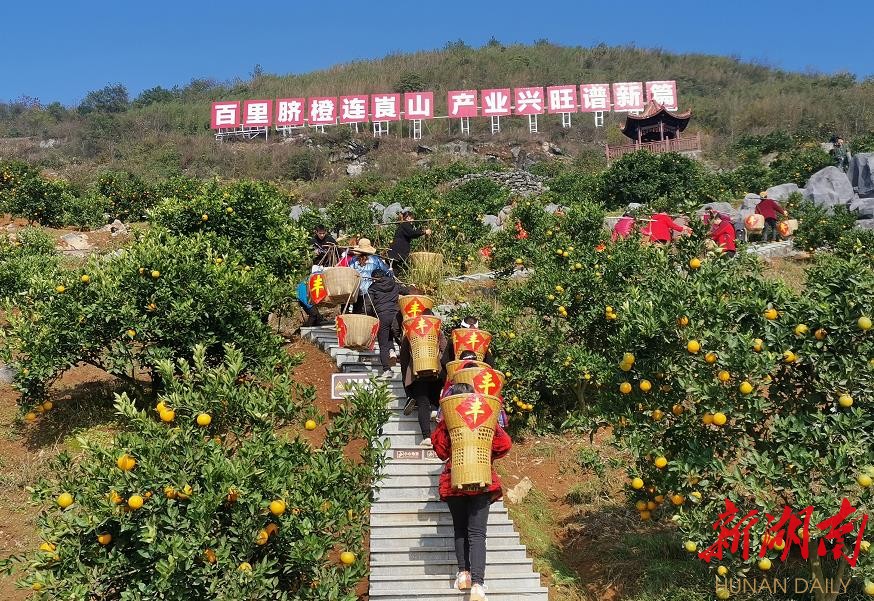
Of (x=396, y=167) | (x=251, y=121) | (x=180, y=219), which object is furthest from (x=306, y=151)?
(x=180, y=219)

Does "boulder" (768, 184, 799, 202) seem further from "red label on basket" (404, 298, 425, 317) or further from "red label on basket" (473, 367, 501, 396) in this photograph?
"red label on basket" (473, 367, 501, 396)

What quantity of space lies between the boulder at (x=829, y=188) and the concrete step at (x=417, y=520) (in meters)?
18.0

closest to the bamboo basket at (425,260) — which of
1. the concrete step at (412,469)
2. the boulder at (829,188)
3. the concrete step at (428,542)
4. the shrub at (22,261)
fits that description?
the shrub at (22,261)

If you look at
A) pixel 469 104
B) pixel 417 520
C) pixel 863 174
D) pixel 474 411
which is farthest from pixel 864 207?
pixel 469 104

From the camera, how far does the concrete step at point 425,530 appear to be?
622 centimetres

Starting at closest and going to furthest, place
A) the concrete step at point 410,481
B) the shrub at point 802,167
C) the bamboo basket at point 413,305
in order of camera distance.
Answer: the concrete step at point 410,481, the bamboo basket at point 413,305, the shrub at point 802,167

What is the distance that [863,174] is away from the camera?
2170 cm

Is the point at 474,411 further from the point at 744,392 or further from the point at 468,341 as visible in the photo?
the point at 468,341

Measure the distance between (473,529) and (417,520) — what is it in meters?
1.26

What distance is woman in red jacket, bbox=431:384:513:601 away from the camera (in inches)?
206

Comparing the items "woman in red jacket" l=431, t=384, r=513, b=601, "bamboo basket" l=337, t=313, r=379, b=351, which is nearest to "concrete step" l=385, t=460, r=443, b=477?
"woman in red jacket" l=431, t=384, r=513, b=601

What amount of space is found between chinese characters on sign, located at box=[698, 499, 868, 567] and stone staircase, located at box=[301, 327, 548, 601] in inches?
57.0

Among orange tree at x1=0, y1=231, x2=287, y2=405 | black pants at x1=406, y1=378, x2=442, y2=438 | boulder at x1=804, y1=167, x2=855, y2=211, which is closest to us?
black pants at x1=406, y1=378, x2=442, y2=438

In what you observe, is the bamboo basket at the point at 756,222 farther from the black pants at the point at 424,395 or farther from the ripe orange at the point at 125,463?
the ripe orange at the point at 125,463
